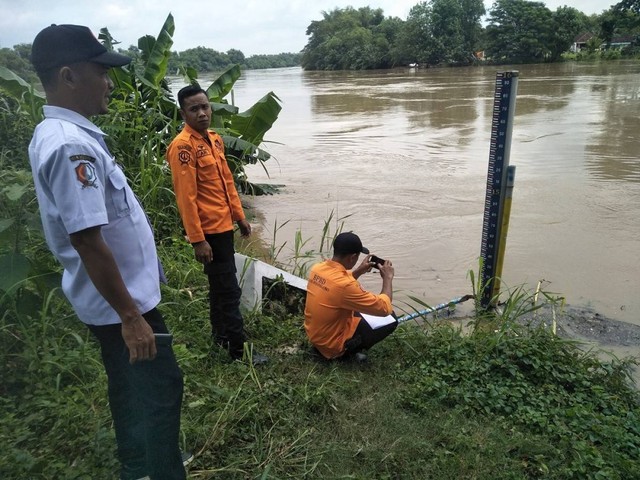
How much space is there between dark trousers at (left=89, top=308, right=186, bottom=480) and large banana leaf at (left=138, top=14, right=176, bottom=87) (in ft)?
17.0

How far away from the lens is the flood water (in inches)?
211

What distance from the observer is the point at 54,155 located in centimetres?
154

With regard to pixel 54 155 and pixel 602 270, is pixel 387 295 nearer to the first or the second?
pixel 54 155

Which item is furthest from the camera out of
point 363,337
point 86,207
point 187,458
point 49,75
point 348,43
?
point 348,43

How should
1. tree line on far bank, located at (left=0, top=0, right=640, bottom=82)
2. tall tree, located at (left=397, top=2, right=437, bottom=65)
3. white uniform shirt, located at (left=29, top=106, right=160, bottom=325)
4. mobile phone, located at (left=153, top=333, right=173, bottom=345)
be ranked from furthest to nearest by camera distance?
tall tree, located at (left=397, top=2, right=437, bottom=65)
tree line on far bank, located at (left=0, top=0, right=640, bottom=82)
mobile phone, located at (left=153, top=333, right=173, bottom=345)
white uniform shirt, located at (left=29, top=106, right=160, bottom=325)

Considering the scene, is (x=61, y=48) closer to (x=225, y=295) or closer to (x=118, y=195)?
(x=118, y=195)

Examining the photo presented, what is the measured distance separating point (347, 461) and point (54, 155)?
175 centimetres

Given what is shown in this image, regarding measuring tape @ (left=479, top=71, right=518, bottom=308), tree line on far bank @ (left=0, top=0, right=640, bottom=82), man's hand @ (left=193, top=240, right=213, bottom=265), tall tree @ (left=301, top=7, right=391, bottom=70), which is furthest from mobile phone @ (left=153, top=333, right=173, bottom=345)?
tall tree @ (left=301, top=7, right=391, bottom=70)

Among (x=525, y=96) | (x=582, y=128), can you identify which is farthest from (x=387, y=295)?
(x=525, y=96)

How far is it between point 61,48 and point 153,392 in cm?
116

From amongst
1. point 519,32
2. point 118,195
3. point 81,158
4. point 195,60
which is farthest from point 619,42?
point 81,158

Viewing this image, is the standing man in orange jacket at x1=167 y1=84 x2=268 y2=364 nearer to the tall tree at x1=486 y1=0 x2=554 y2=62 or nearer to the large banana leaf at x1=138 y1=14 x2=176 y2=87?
the large banana leaf at x1=138 y1=14 x2=176 y2=87

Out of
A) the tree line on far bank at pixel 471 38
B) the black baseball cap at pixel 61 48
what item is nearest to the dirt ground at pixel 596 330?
the black baseball cap at pixel 61 48

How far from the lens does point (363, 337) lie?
132 inches
